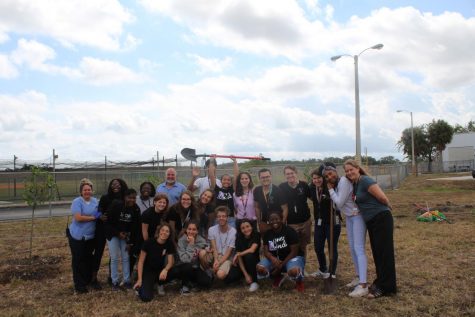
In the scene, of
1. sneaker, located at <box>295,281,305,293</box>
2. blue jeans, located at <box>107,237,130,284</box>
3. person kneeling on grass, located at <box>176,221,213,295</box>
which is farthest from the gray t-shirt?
blue jeans, located at <box>107,237,130,284</box>

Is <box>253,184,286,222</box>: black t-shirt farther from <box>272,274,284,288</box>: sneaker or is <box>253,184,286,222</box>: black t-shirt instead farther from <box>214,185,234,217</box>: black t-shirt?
<box>272,274,284,288</box>: sneaker

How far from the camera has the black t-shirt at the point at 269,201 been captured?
6023 mm

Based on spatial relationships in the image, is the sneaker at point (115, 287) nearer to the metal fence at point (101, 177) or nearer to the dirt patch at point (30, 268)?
the dirt patch at point (30, 268)

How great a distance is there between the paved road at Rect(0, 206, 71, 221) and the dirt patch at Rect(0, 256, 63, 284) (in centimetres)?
886

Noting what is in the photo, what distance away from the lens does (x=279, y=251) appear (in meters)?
5.90

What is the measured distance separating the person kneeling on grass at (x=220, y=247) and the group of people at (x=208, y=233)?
1 centimetres

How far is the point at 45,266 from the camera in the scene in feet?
24.1

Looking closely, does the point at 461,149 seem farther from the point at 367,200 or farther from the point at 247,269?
the point at 247,269

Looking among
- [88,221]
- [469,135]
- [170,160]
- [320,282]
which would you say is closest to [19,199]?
[170,160]

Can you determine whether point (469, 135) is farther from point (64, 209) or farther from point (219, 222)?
point (219, 222)

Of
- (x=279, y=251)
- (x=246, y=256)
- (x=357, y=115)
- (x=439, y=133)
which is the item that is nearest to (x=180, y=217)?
(x=246, y=256)

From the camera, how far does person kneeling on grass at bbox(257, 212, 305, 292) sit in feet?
19.0

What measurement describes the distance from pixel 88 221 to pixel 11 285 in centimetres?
170

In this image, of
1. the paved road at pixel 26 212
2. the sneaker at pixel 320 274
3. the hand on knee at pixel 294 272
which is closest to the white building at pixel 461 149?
the paved road at pixel 26 212
